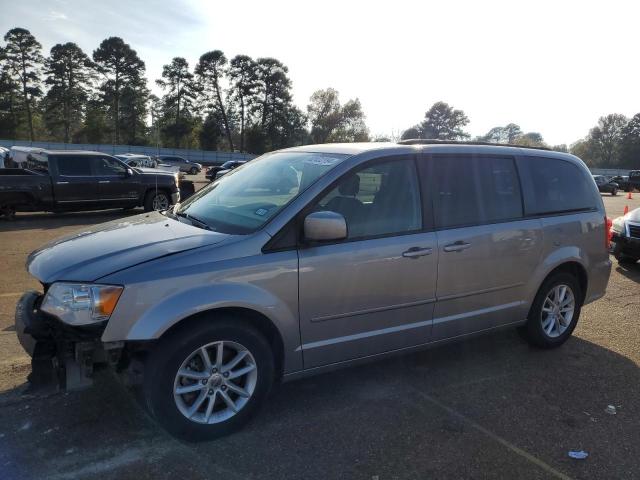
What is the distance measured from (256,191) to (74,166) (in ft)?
34.4

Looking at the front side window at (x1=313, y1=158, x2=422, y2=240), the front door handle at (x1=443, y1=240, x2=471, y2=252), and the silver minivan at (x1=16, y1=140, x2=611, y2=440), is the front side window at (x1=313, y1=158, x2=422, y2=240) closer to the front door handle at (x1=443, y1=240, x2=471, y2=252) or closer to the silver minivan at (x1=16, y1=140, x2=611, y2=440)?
the silver minivan at (x1=16, y1=140, x2=611, y2=440)

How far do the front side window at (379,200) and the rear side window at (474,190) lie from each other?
22cm

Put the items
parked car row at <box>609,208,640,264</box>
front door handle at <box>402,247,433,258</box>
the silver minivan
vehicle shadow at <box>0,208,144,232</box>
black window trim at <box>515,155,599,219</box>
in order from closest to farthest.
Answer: the silver minivan, front door handle at <box>402,247,433,258</box>, black window trim at <box>515,155,599,219</box>, parked car row at <box>609,208,640,264</box>, vehicle shadow at <box>0,208,144,232</box>

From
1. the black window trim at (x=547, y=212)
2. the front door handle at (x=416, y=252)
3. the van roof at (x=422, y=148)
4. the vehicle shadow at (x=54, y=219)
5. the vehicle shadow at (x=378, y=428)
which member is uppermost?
the van roof at (x=422, y=148)

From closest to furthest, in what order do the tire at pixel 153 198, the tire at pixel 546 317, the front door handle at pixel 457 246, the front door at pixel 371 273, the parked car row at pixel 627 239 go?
1. the front door at pixel 371 273
2. the front door handle at pixel 457 246
3. the tire at pixel 546 317
4. the parked car row at pixel 627 239
5. the tire at pixel 153 198

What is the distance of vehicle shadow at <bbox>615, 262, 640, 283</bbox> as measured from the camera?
25.2 ft

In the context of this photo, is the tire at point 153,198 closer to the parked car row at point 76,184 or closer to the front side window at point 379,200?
the parked car row at point 76,184

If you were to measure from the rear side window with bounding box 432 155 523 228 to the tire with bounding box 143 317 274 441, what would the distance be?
5.53 feet

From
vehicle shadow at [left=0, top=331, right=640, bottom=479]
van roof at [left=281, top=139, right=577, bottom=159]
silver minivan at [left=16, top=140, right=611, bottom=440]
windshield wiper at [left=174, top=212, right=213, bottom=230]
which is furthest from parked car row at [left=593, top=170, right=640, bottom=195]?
windshield wiper at [left=174, top=212, right=213, bottom=230]

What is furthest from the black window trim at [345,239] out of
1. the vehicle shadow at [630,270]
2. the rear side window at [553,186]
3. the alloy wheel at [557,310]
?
the vehicle shadow at [630,270]

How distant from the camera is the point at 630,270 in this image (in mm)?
8203

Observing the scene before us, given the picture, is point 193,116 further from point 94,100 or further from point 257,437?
point 257,437

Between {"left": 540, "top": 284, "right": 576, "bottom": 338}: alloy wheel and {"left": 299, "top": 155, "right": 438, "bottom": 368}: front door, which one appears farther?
{"left": 540, "top": 284, "right": 576, "bottom": 338}: alloy wheel

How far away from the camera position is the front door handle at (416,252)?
3.50 meters
